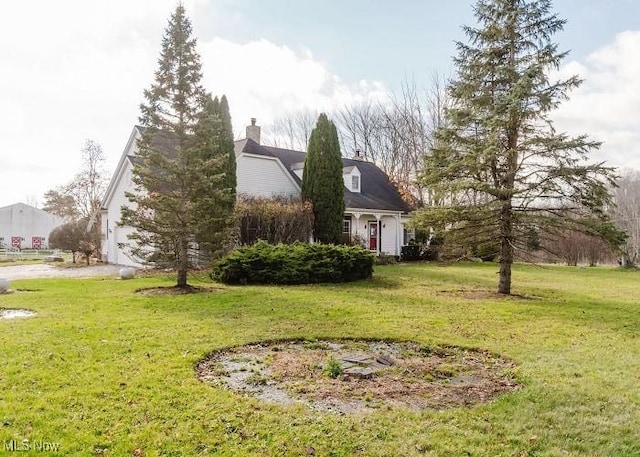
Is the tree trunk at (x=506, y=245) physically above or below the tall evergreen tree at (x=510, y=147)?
below

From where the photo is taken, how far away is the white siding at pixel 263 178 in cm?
2252

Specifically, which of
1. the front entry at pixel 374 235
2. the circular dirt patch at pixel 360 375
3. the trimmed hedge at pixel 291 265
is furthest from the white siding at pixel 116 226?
the circular dirt patch at pixel 360 375

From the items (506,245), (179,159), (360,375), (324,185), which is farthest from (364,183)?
(360,375)

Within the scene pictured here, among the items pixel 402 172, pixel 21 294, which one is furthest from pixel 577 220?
pixel 402 172

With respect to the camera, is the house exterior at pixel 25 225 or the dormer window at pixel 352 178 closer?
the dormer window at pixel 352 178

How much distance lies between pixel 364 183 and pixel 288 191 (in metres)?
6.74

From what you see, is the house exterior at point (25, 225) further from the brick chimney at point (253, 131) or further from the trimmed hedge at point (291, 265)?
the trimmed hedge at point (291, 265)

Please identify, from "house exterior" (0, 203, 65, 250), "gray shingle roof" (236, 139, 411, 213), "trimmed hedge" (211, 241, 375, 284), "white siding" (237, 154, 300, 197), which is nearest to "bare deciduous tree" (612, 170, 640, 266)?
"gray shingle roof" (236, 139, 411, 213)

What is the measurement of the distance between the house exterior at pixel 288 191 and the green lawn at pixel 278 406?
11984 millimetres

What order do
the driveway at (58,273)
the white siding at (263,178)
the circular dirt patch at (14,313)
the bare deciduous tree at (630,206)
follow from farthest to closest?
the bare deciduous tree at (630,206) → the white siding at (263,178) → the driveway at (58,273) → the circular dirt patch at (14,313)

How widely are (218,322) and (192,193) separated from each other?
211 inches

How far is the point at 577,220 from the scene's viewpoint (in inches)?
461

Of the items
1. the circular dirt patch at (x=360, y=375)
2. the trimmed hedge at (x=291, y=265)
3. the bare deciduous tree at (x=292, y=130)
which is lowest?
the circular dirt patch at (x=360, y=375)

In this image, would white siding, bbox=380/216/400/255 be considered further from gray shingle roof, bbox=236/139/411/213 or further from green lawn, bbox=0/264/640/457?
green lawn, bbox=0/264/640/457
